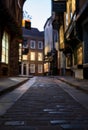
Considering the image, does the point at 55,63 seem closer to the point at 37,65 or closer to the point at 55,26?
the point at 55,26

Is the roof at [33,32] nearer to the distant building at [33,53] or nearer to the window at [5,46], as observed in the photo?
the distant building at [33,53]

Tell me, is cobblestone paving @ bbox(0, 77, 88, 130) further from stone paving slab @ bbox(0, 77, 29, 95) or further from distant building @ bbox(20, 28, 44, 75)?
distant building @ bbox(20, 28, 44, 75)

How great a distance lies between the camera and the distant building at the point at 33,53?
243 ft

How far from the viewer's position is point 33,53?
76.6m

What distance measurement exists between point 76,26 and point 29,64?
5169 cm

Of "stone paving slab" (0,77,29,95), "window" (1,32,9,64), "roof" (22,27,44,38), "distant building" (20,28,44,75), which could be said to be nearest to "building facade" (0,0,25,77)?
"window" (1,32,9,64)

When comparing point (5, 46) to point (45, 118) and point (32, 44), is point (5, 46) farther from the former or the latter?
point (32, 44)

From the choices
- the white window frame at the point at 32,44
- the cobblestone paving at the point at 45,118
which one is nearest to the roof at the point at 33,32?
the white window frame at the point at 32,44

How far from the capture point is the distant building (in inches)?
2916

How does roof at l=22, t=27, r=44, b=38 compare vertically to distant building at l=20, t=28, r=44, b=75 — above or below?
above

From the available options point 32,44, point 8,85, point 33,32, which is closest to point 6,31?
point 8,85

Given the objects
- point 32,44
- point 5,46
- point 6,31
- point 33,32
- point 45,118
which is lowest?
point 45,118

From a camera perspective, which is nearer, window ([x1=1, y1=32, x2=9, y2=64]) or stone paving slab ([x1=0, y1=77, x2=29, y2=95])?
stone paving slab ([x1=0, y1=77, x2=29, y2=95])

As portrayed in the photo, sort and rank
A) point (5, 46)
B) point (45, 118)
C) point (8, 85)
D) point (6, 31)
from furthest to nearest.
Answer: point (6, 31), point (5, 46), point (8, 85), point (45, 118)
